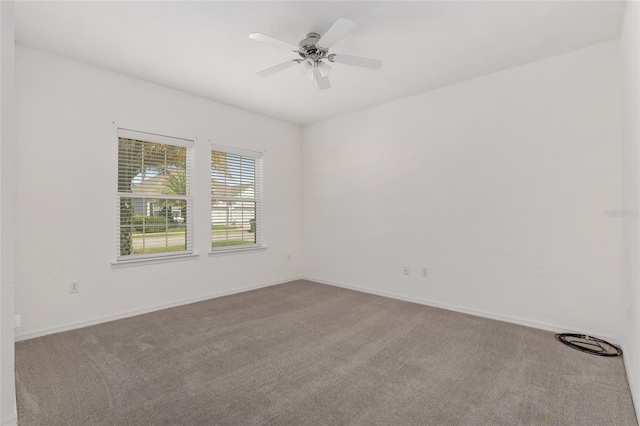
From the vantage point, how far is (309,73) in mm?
3008

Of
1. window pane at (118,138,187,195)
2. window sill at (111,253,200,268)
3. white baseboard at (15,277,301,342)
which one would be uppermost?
window pane at (118,138,187,195)

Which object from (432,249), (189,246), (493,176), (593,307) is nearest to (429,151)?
(493,176)

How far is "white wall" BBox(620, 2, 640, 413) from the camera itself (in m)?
1.92

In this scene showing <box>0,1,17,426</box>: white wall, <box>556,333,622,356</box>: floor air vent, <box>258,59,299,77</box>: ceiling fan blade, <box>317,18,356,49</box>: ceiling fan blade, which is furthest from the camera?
<box>258,59,299,77</box>: ceiling fan blade

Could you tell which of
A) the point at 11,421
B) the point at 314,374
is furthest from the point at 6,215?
the point at 314,374

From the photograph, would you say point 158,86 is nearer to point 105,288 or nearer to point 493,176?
point 105,288

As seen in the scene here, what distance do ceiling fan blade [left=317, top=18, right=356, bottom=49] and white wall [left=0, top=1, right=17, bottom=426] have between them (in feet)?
6.00

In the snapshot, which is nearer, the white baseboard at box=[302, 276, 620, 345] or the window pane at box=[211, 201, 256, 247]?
the white baseboard at box=[302, 276, 620, 345]

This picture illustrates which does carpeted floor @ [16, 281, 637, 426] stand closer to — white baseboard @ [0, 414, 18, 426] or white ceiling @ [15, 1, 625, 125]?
white baseboard @ [0, 414, 18, 426]

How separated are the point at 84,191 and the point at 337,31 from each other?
3.01 meters

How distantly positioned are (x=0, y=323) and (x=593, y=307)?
442 cm

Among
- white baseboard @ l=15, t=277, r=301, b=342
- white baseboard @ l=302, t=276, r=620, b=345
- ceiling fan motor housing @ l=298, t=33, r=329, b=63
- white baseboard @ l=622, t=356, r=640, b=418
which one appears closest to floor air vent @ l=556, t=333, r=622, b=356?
white baseboard @ l=302, t=276, r=620, b=345

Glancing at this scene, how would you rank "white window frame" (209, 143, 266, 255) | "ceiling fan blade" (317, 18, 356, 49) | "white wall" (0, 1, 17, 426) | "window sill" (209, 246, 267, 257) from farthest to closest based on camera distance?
"white window frame" (209, 143, 266, 255)
"window sill" (209, 246, 267, 257)
"ceiling fan blade" (317, 18, 356, 49)
"white wall" (0, 1, 17, 426)

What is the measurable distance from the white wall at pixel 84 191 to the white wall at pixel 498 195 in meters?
2.24
